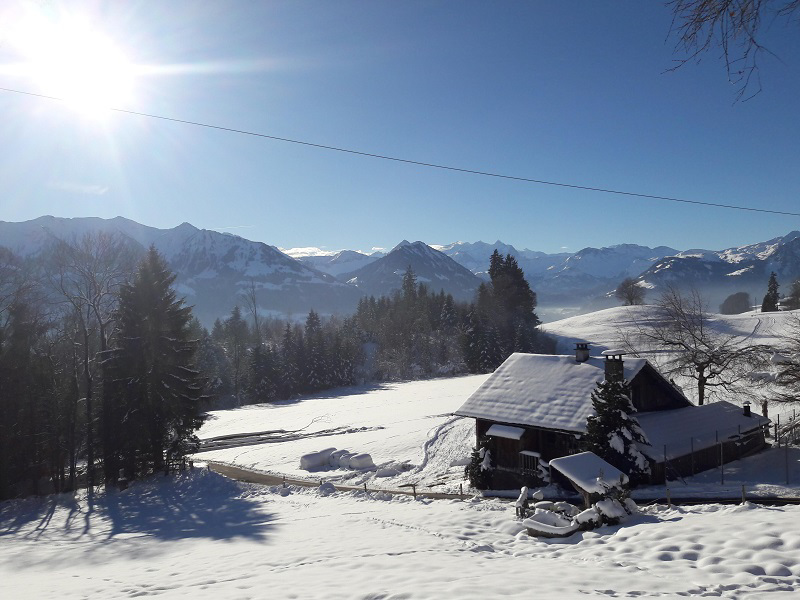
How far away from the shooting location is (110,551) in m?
14.4

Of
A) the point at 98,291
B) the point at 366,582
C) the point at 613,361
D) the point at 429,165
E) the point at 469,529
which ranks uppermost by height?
the point at 429,165

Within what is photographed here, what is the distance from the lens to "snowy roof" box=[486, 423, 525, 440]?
23.0 meters

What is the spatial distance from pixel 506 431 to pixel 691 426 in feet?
29.3

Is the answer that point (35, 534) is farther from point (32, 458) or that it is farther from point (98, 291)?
point (98, 291)

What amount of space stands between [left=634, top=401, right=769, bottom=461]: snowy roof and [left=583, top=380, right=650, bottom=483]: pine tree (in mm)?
898

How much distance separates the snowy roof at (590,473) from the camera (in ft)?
46.3

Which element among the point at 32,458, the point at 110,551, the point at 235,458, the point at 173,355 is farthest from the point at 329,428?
the point at 110,551

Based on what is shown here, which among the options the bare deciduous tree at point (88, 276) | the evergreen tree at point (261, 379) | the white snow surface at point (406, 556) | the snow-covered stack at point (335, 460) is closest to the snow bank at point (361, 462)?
the snow-covered stack at point (335, 460)

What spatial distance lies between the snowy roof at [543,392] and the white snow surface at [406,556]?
6598 millimetres

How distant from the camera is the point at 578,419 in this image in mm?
21500

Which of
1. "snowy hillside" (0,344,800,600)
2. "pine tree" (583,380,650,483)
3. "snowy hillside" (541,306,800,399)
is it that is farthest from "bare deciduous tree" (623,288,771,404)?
"snowy hillside" (541,306,800,399)

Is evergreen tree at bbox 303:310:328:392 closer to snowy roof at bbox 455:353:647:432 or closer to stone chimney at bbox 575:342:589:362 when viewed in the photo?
snowy roof at bbox 455:353:647:432

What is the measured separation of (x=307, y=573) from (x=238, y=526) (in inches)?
336

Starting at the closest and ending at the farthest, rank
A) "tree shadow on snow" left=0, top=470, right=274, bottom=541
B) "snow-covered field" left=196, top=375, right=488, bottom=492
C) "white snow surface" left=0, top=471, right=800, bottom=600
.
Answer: "white snow surface" left=0, top=471, right=800, bottom=600 → "tree shadow on snow" left=0, top=470, right=274, bottom=541 → "snow-covered field" left=196, top=375, right=488, bottom=492
